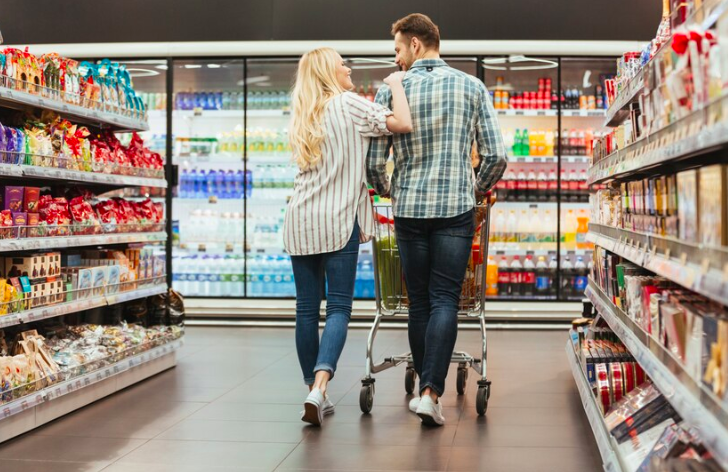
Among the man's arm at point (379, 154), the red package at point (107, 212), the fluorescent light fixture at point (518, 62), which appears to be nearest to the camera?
the man's arm at point (379, 154)

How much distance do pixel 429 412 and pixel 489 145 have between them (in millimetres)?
1142

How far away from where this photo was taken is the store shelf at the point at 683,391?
1.53 metres

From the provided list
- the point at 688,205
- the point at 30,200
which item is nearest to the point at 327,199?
the point at 30,200

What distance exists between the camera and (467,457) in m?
3.02

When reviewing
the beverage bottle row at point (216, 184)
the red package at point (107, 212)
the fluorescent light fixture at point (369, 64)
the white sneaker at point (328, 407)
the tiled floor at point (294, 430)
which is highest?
the fluorescent light fixture at point (369, 64)

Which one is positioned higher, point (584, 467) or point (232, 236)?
point (232, 236)

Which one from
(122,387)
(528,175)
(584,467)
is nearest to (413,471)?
(584,467)

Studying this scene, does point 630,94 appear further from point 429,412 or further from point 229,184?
point 229,184

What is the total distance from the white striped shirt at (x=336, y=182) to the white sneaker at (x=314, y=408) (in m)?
0.61

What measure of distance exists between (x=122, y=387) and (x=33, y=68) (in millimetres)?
1689

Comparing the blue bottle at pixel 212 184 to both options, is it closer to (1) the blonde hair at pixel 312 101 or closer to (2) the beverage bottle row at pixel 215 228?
(2) the beverage bottle row at pixel 215 228

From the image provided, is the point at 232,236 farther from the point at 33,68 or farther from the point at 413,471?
the point at 413,471

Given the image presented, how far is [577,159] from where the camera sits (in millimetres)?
7105

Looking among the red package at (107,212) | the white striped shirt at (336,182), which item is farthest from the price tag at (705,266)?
the red package at (107,212)
